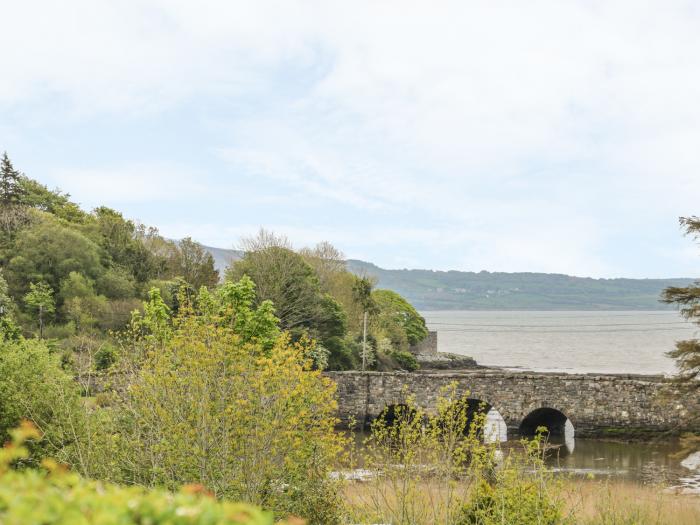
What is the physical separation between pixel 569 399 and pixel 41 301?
101 ft

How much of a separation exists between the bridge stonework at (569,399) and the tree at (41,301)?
17.8m

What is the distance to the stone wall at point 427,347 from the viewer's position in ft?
272

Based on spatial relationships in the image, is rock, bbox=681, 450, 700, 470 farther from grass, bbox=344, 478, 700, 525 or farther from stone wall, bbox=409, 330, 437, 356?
stone wall, bbox=409, 330, 437, 356

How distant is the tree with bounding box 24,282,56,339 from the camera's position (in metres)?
43.0

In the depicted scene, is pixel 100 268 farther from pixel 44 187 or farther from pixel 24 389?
pixel 24 389

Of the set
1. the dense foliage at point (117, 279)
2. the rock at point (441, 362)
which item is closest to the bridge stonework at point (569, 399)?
the dense foliage at point (117, 279)

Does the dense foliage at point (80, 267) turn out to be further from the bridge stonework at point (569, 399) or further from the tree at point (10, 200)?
the bridge stonework at point (569, 399)

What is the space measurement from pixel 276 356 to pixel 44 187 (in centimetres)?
6526

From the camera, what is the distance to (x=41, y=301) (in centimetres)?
4356

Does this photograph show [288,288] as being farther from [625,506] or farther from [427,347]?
[427,347]

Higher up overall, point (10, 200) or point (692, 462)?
point (10, 200)

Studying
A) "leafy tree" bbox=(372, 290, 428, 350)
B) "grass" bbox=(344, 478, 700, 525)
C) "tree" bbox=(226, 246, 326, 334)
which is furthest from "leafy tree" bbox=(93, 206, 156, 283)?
"grass" bbox=(344, 478, 700, 525)

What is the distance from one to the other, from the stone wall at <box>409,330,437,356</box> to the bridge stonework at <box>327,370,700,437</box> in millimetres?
41289

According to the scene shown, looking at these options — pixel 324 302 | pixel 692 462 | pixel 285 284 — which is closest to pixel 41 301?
pixel 285 284
